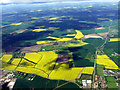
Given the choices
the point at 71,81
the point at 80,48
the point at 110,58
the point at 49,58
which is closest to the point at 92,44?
the point at 80,48

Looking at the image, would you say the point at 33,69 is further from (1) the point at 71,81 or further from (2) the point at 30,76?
(1) the point at 71,81

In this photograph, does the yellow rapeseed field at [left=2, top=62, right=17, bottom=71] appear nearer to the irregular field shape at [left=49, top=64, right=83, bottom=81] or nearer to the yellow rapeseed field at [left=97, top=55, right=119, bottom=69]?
the irregular field shape at [left=49, top=64, right=83, bottom=81]

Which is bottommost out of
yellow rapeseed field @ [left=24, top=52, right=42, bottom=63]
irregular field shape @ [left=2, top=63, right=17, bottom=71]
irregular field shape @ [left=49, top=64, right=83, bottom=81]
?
irregular field shape @ [left=49, top=64, right=83, bottom=81]

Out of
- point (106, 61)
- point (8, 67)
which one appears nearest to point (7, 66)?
point (8, 67)

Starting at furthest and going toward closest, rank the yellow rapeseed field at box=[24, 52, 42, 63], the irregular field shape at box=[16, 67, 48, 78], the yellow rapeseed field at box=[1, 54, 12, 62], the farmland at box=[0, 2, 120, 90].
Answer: the yellow rapeseed field at box=[1, 54, 12, 62] < the yellow rapeseed field at box=[24, 52, 42, 63] < the irregular field shape at box=[16, 67, 48, 78] < the farmland at box=[0, 2, 120, 90]

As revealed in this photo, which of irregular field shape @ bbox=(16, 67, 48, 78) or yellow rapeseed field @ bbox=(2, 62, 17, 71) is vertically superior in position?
yellow rapeseed field @ bbox=(2, 62, 17, 71)

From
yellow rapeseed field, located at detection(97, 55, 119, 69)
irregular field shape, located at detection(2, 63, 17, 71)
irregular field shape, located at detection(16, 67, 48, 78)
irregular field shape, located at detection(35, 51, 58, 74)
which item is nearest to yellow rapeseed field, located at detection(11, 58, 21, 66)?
irregular field shape, located at detection(2, 63, 17, 71)

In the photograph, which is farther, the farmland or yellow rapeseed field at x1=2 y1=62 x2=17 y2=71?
yellow rapeseed field at x1=2 y1=62 x2=17 y2=71

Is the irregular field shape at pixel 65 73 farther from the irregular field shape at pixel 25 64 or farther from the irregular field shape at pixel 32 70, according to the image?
the irregular field shape at pixel 25 64

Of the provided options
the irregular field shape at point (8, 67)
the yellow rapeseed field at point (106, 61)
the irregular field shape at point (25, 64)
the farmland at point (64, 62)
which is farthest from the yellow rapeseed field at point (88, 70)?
the irregular field shape at point (8, 67)
